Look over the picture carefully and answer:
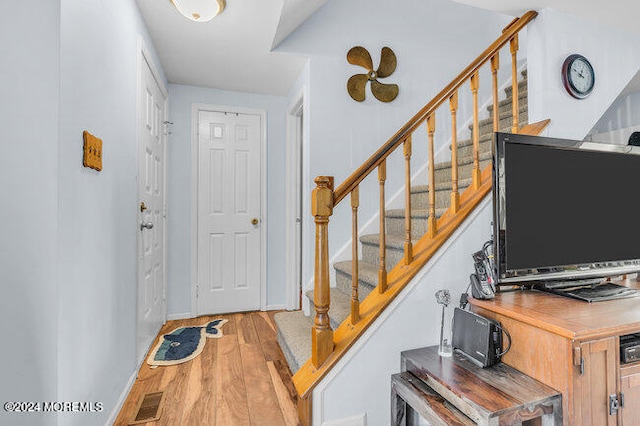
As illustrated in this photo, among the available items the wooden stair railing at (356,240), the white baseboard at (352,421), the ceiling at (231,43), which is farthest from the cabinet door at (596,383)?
the ceiling at (231,43)

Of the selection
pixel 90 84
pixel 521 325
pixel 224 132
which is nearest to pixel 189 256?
pixel 224 132

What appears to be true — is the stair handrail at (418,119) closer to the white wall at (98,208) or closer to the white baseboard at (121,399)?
the white wall at (98,208)

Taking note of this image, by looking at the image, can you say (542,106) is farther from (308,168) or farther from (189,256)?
(189,256)

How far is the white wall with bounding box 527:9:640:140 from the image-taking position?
6.51 feet

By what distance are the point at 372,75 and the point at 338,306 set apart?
2.00m

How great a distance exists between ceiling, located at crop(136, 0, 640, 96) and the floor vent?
246cm

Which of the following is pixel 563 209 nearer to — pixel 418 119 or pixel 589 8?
pixel 418 119

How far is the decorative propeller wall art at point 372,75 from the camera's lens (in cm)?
286

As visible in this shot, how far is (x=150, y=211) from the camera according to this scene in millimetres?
2619

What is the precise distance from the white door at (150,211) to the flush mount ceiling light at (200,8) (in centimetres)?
57

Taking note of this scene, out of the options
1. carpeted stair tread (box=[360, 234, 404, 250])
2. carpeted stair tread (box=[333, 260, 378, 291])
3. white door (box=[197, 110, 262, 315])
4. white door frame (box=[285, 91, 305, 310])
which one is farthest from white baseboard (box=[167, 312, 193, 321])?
carpeted stair tread (box=[360, 234, 404, 250])

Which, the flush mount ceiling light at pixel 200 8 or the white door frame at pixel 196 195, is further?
the white door frame at pixel 196 195

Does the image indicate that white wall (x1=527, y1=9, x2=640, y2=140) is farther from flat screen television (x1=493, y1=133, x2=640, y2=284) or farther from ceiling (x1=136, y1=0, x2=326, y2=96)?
ceiling (x1=136, y1=0, x2=326, y2=96)

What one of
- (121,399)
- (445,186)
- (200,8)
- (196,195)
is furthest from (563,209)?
(196,195)
